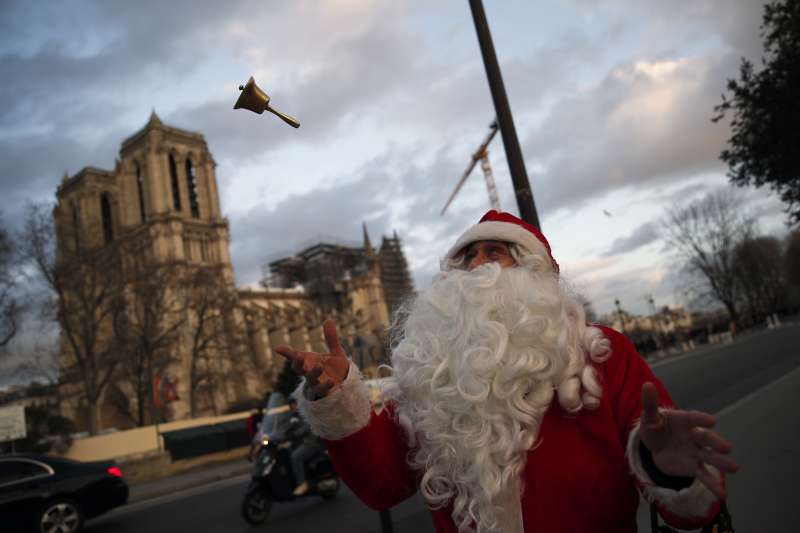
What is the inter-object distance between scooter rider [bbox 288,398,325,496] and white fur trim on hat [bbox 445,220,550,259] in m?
5.59

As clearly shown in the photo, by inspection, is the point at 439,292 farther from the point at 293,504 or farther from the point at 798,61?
the point at 798,61

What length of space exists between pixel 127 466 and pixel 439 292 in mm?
16819

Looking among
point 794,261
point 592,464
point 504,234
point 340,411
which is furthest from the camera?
point 794,261

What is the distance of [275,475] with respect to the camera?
726 centimetres

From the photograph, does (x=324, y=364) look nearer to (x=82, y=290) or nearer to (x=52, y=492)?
(x=52, y=492)

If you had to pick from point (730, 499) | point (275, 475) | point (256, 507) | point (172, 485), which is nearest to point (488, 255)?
point (730, 499)

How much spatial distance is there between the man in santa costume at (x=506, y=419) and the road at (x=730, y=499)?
2.56 meters

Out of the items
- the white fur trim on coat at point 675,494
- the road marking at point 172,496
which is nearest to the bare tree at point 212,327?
the road marking at point 172,496

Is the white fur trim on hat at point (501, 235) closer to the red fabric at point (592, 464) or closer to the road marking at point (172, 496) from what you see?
the red fabric at point (592, 464)

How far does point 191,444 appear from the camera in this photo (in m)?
19.8

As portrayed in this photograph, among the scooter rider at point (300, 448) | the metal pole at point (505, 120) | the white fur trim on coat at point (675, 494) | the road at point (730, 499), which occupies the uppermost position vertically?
the metal pole at point (505, 120)

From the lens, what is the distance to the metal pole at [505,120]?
4.57 meters

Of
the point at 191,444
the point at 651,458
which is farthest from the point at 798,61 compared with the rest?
the point at 191,444

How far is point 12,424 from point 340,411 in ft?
55.8
